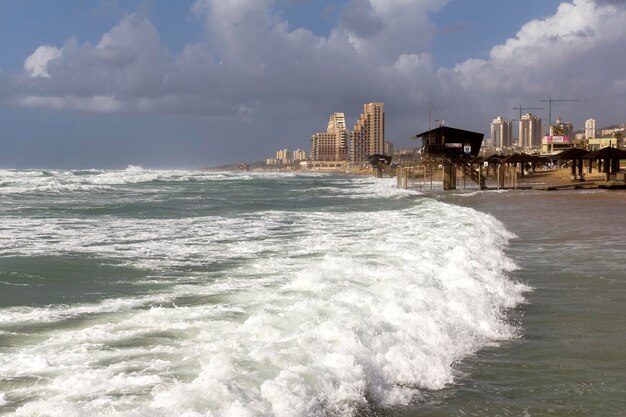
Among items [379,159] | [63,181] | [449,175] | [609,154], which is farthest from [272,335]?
[379,159]

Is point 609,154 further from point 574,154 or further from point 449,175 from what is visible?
point 449,175

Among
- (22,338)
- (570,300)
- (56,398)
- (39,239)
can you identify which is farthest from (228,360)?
(39,239)

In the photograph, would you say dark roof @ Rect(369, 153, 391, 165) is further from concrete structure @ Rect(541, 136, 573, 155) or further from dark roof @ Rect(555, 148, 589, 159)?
dark roof @ Rect(555, 148, 589, 159)

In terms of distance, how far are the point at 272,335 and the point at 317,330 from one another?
41 cm

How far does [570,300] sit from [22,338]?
20.4 ft

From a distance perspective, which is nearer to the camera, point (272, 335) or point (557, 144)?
point (272, 335)

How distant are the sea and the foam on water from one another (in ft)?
0.07

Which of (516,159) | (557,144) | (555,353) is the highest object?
(557,144)

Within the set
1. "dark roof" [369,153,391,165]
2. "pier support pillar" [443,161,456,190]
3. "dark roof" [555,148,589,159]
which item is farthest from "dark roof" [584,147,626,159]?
"dark roof" [369,153,391,165]

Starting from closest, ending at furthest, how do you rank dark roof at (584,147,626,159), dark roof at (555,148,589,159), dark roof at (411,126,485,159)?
dark roof at (584,147,626,159)
dark roof at (555,148,589,159)
dark roof at (411,126,485,159)

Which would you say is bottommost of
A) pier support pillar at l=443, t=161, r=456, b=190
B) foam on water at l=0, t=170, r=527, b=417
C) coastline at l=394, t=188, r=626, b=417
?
coastline at l=394, t=188, r=626, b=417

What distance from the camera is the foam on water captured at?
13.3ft

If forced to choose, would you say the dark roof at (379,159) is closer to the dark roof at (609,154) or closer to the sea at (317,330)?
the dark roof at (609,154)

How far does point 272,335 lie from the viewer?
17.9 ft
